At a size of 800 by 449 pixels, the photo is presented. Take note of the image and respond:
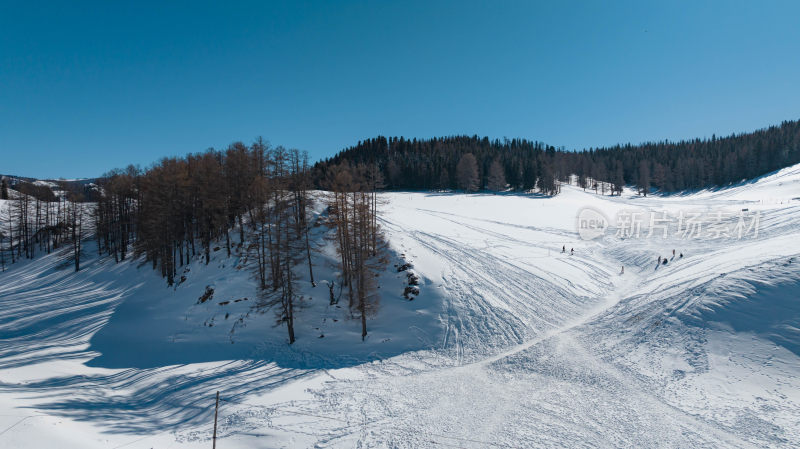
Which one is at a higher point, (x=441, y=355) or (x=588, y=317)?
(x=588, y=317)

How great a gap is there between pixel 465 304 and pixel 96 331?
32003 millimetres

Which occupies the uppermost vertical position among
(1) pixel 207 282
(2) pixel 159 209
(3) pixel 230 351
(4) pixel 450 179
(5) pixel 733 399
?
(4) pixel 450 179

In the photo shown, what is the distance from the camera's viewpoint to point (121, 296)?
32.8m

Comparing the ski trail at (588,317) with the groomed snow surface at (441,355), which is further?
the ski trail at (588,317)

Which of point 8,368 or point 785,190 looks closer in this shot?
point 8,368

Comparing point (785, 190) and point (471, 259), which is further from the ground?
point (785, 190)

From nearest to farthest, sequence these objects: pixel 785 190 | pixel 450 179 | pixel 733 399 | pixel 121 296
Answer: pixel 733 399 < pixel 121 296 < pixel 785 190 < pixel 450 179

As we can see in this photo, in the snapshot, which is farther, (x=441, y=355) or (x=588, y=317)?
(x=588, y=317)

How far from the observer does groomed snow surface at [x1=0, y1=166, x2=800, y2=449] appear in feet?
43.8

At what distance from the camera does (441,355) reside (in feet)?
73.3

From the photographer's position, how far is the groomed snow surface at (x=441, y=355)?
1336cm

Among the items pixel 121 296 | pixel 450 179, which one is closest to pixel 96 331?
pixel 121 296

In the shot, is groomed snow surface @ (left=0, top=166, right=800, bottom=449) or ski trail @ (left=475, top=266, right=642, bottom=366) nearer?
groomed snow surface @ (left=0, top=166, right=800, bottom=449)

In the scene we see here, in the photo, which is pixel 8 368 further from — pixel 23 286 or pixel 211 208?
pixel 23 286
